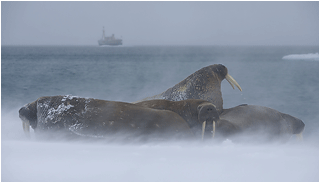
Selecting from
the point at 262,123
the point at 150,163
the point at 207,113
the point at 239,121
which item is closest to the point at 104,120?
the point at 150,163

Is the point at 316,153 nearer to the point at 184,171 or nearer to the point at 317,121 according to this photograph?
the point at 184,171

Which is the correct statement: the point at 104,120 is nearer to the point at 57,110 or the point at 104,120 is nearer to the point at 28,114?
the point at 57,110

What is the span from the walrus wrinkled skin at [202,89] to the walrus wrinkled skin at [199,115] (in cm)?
103

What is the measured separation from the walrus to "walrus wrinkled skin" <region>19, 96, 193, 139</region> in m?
0.46

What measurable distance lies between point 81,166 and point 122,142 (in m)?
0.87

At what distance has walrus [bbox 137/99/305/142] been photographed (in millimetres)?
4566

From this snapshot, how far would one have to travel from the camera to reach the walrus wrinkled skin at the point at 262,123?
5.29 m

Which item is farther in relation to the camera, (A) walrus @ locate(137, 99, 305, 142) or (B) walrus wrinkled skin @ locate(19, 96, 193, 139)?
(A) walrus @ locate(137, 99, 305, 142)

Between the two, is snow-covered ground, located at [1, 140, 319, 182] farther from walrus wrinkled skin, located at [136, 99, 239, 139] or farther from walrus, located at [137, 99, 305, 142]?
walrus, located at [137, 99, 305, 142]

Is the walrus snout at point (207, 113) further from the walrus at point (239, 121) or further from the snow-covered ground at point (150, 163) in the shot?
the snow-covered ground at point (150, 163)

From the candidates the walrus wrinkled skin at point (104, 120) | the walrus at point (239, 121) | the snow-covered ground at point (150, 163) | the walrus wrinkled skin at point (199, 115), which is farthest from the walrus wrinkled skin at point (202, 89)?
the snow-covered ground at point (150, 163)

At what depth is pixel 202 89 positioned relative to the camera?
6.02m

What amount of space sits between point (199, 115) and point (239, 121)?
1235 millimetres

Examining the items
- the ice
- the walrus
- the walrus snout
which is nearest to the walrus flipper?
the ice
